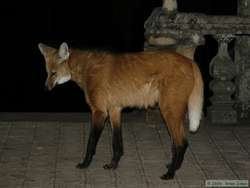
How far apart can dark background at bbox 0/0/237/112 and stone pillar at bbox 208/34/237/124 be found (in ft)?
21.4

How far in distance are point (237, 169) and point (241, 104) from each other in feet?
7.47

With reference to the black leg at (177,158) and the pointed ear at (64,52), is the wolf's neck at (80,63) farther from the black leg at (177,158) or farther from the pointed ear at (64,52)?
the black leg at (177,158)

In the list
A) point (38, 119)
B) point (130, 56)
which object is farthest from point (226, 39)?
point (38, 119)

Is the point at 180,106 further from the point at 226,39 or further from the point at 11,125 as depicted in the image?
the point at 11,125

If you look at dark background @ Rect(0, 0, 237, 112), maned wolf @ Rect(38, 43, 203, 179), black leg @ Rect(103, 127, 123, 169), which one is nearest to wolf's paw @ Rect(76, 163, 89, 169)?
maned wolf @ Rect(38, 43, 203, 179)

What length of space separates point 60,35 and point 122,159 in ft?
43.4

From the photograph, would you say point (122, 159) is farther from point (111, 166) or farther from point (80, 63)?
point (80, 63)

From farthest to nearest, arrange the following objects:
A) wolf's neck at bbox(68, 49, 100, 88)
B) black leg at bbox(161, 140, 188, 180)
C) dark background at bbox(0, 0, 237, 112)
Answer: dark background at bbox(0, 0, 237, 112) → wolf's neck at bbox(68, 49, 100, 88) → black leg at bbox(161, 140, 188, 180)

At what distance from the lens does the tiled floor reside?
651 centimetres

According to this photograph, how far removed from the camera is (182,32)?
28.1 feet

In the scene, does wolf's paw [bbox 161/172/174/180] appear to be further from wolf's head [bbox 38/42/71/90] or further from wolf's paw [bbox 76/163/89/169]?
wolf's head [bbox 38/42/71/90]

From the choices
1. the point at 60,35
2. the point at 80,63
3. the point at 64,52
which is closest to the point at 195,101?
the point at 80,63

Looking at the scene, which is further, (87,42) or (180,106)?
(87,42)

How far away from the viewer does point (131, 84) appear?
7.00m
